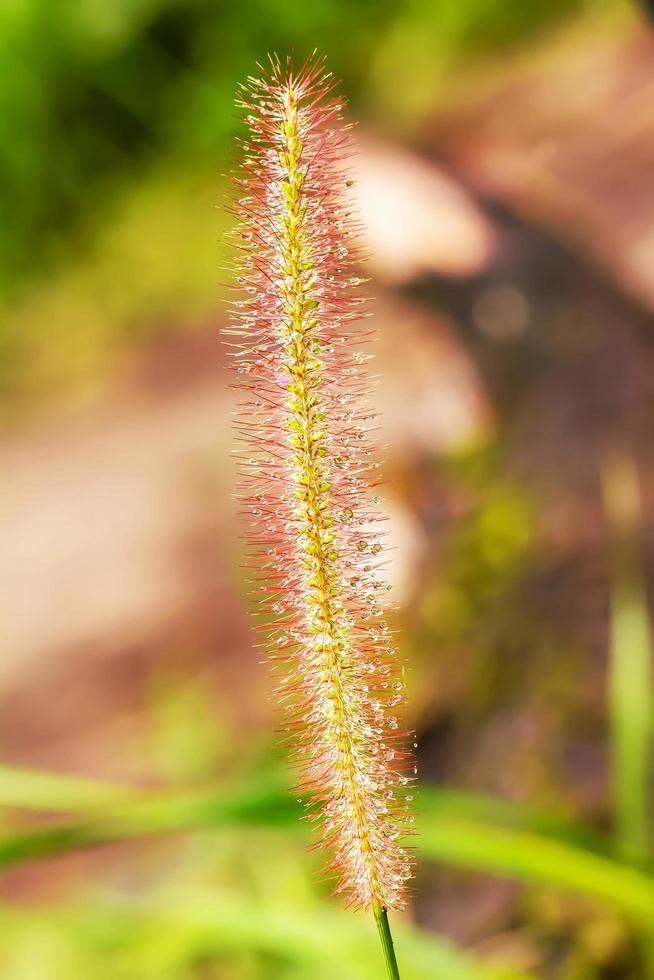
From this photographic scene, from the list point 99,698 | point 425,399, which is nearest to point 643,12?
point 425,399

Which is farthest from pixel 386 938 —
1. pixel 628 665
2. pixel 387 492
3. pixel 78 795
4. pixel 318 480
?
pixel 387 492

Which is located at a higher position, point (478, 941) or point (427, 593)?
point (427, 593)

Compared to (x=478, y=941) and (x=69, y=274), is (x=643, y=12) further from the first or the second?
(x=69, y=274)

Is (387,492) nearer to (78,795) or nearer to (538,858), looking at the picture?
(78,795)

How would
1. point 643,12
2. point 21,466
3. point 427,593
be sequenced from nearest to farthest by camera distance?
1. point 643,12
2. point 427,593
3. point 21,466

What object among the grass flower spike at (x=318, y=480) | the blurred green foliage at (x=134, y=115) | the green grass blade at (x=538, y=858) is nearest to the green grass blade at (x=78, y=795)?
the green grass blade at (x=538, y=858)

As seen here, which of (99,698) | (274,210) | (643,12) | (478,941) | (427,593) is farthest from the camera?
(99,698)

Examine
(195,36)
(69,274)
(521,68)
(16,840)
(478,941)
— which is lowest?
(478,941)

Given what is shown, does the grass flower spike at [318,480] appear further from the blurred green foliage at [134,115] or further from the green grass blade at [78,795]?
the blurred green foliage at [134,115]

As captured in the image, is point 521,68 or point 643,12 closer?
point 643,12
